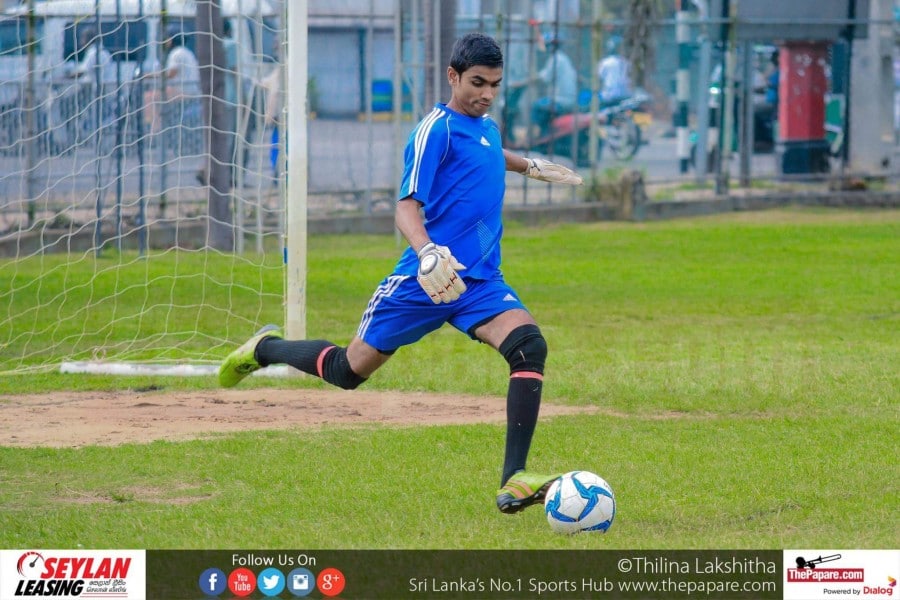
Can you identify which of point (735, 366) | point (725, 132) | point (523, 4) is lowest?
point (735, 366)

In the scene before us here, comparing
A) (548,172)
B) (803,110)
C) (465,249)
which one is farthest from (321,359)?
(803,110)

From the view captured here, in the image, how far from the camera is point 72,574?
4.90m

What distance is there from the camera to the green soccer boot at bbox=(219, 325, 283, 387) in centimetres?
→ 733

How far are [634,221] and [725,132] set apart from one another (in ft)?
9.77

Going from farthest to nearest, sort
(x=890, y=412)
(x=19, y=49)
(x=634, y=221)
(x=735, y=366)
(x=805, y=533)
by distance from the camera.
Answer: (x=634, y=221)
(x=19, y=49)
(x=735, y=366)
(x=890, y=412)
(x=805, y=533)

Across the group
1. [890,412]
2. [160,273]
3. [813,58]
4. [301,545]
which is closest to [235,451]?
[301,545]

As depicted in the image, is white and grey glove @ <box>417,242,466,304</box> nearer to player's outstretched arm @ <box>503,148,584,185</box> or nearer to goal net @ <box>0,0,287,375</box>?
player's outstretched arm @ <box>503,148,584,185</box>

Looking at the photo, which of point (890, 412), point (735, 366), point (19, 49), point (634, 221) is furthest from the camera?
point (634, 221)

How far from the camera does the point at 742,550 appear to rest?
505 centimetres

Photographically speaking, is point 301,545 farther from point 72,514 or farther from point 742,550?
point 742,550

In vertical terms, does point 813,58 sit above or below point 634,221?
Answer: above

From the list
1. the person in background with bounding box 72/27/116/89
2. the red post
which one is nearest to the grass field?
the person in background with bounding box 72/27/116/89

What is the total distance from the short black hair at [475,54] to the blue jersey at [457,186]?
0.78 ft

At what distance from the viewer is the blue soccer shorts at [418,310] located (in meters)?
6.04
